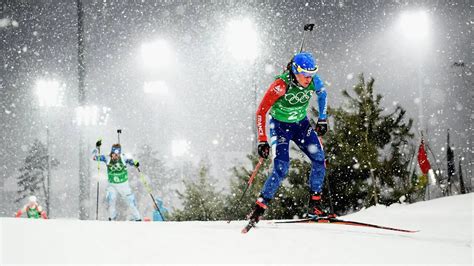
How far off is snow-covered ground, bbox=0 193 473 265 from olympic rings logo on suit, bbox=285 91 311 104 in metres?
1.68

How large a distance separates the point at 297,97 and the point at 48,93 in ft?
104

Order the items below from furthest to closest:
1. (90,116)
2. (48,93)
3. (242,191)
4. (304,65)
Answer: (48,93), (90,116), (242,191), (304,65)

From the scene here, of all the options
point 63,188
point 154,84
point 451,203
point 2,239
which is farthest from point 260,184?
point 63,188

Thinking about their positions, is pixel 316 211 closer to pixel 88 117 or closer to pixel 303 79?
pixel 303 79

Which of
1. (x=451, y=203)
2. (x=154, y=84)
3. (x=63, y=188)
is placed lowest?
(x=63, y=188)

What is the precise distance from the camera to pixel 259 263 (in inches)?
124

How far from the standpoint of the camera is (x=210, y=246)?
3668 mm

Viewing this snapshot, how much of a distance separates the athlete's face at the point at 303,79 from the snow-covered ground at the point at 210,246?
184cm

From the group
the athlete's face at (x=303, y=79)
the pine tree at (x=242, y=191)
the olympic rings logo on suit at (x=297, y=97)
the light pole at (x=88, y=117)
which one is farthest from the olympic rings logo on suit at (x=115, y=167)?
the athlete's face at (x=303, y=79)

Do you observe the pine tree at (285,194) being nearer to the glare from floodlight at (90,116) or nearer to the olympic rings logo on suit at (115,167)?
the olympic rings logo on suit at (115,167)

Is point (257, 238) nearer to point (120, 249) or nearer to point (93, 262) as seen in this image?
point (120, 249)

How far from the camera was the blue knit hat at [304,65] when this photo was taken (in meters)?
5.18

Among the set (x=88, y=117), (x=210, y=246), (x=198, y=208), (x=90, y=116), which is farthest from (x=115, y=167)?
(x=90, y=116)

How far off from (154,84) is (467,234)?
96.7 feet
